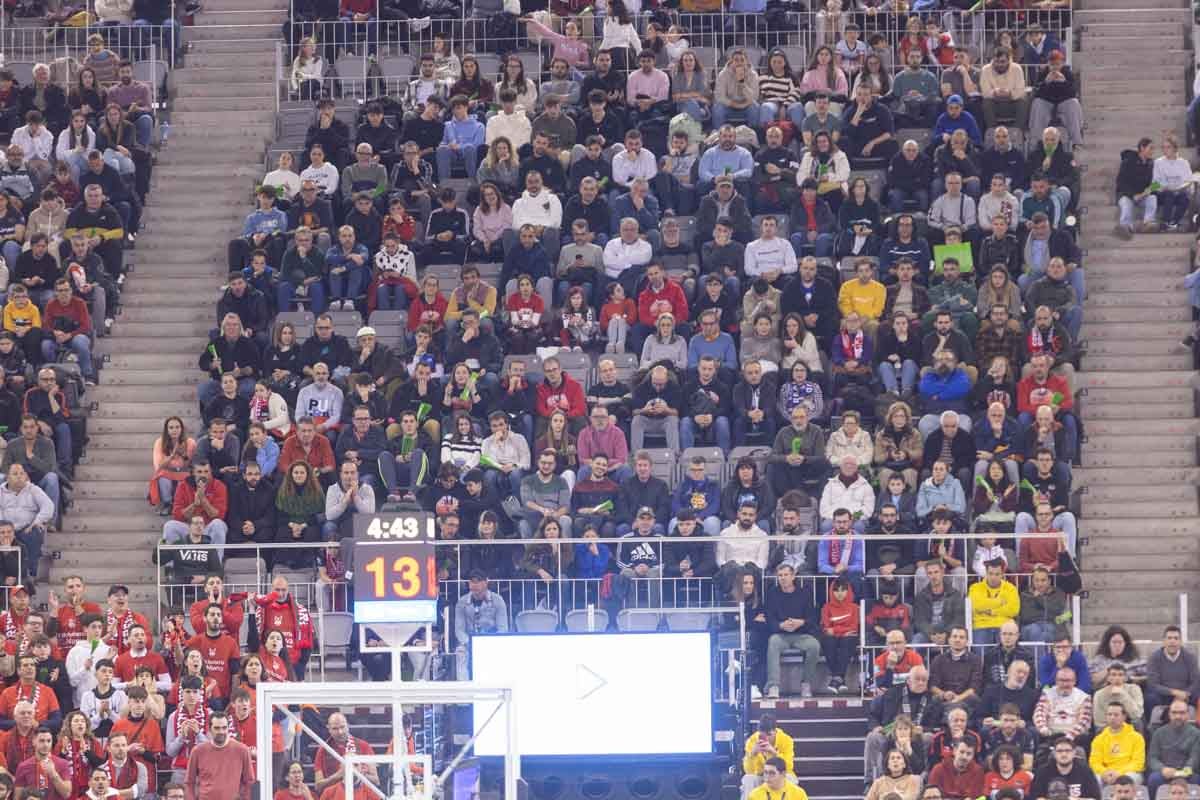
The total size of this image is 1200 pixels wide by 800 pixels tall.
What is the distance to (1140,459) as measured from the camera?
33656mm

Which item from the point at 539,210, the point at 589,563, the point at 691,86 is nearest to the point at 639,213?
the point at 539,210

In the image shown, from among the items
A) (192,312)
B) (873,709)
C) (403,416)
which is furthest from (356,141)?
(873,709)

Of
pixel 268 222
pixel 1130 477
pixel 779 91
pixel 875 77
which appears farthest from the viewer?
pixel 779 91

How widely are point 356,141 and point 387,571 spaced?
14361mm

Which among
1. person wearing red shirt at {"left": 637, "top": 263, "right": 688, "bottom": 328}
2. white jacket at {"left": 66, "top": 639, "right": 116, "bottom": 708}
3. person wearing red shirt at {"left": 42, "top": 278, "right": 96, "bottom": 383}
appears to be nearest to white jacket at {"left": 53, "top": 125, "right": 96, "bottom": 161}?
person wearing red shirt at {"left": 42, "top": 278, "right": 96, "bottom": 383}

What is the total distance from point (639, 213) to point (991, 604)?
Answer: 7.66 metres

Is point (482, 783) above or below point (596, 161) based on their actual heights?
below

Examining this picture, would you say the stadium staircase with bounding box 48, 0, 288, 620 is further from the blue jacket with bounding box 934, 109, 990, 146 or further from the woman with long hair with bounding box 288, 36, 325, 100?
the blue jacket with bounding box 934, 109, 990, 146

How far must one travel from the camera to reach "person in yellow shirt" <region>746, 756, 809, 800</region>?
28.0 metres

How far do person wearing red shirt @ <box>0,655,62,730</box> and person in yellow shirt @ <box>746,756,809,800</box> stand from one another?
23.4ft

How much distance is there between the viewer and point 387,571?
24.6m

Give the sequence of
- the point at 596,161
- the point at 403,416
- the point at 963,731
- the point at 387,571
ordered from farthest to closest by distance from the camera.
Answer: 1. the point at 596,161
2. the point at 403,416
3. the point at 963,731
4. the point at 387,571

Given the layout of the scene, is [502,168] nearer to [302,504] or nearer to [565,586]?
[302,504]

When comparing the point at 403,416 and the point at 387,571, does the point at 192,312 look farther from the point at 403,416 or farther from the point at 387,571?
the point at 387,571
